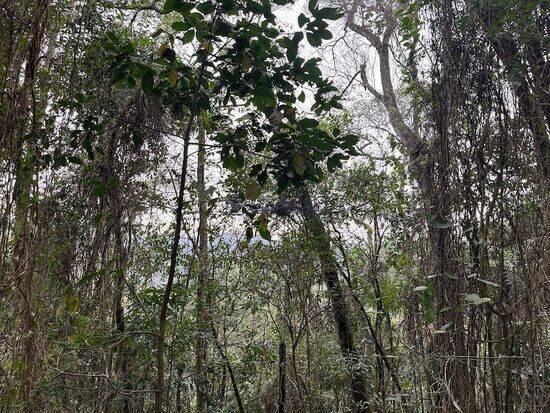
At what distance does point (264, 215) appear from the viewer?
5.29 ft

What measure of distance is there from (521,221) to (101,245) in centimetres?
231

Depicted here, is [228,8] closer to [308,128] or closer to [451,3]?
[308,128]

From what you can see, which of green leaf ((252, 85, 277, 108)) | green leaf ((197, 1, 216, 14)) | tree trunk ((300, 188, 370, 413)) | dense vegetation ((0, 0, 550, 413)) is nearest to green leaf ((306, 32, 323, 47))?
dense vegetation ((0, 0, 550, 413))

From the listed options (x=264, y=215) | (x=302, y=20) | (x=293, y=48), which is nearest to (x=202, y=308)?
(x=264, y=215)

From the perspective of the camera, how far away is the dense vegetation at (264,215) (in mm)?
1458

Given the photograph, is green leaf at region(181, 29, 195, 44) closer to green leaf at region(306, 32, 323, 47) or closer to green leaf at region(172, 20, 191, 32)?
green leaf at region(172, 20, 191, 32)

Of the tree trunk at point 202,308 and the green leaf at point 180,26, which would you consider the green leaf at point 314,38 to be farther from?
the tree trunk at point 202,308

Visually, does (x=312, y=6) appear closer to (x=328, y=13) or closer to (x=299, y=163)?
(x=328, y=13)

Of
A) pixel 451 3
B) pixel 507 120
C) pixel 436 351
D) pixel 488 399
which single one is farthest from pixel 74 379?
pixel 451 3

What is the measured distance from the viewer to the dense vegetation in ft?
4.78

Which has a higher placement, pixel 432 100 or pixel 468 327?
pixel 432 100

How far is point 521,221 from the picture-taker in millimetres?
2074

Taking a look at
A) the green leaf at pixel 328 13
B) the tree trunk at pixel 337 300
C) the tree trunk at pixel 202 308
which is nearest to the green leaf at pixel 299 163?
the green leaf at pixel 328 13

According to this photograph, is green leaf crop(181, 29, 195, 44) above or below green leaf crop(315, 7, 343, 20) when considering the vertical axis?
below
